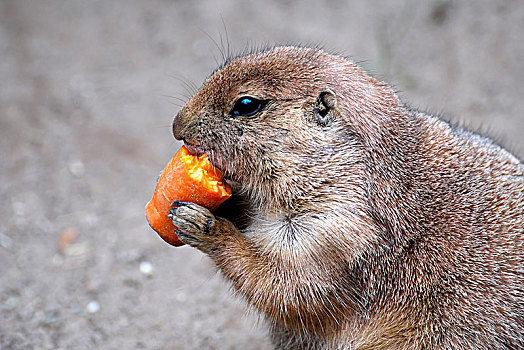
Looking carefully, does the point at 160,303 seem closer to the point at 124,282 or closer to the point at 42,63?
the point at 124,282

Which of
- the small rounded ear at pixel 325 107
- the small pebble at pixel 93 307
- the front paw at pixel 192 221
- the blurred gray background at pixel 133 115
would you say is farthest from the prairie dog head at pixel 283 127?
the small pebble at pixel 93 307

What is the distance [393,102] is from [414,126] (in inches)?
7.5

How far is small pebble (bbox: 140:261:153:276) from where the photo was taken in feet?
16.6

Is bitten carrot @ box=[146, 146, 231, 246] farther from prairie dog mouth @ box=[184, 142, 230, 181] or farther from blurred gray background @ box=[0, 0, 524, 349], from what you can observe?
blurred gray background @ box=[0, 0, 524, 349]

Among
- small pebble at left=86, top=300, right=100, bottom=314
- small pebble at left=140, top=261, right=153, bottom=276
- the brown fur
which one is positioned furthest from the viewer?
small pebble at left=140, top=261, right=153, bottom=276

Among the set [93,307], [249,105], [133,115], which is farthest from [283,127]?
[133,115]

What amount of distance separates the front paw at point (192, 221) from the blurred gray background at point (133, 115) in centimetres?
167

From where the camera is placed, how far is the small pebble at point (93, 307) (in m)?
4.59

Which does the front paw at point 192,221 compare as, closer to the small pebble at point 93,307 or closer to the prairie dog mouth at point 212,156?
the prairie dog mouth at point 212,156

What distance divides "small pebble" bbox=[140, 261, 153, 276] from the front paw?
2.14 m

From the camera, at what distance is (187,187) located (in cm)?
305

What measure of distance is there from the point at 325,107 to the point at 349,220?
0.62 m

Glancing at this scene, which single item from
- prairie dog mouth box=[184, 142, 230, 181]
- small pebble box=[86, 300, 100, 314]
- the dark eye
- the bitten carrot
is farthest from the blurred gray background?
the dark eye

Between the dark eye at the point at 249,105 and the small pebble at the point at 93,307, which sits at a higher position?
the dark eye at the point at 249,105
